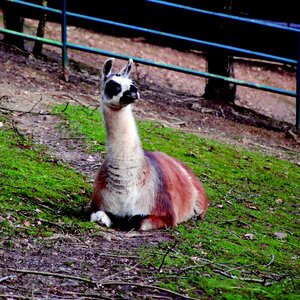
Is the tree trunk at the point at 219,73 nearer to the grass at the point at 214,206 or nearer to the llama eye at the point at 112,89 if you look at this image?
the grass at the point at 214,206

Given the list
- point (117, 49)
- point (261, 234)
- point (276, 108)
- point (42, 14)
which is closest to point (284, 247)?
point (261, 234)

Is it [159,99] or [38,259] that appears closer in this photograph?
[38,259]

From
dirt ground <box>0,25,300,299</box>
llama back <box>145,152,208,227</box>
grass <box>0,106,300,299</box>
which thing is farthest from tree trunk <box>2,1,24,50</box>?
llama back <box>145,152,208,227</box>

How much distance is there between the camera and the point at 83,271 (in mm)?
5406

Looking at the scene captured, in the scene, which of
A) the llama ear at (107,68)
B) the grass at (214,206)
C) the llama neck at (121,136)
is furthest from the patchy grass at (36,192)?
the llama ear at (107,68)

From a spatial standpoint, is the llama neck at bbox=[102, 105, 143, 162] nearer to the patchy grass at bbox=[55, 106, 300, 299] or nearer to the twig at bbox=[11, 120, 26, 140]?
the patchy grass at bbox=[55, 106, 300, 299]

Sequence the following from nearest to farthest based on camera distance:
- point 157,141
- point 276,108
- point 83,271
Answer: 1. point 83,271
2. point 157,141
3. point 276,108

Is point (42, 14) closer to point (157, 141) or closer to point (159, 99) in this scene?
point (159, 99)

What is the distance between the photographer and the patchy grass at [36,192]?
630cm

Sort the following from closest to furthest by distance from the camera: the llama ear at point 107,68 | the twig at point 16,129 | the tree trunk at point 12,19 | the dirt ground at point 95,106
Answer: the dirt ground at point 95,106 → the llama ear at point 107,68 → the twig at point 16,129 → the tree trunk at point 12,19

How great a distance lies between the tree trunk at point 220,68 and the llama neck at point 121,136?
5475 mm

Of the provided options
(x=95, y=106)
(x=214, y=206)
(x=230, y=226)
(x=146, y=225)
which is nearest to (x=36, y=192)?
(x=146, y=225)

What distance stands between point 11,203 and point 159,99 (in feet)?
19.2

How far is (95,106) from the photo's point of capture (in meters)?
11.0
